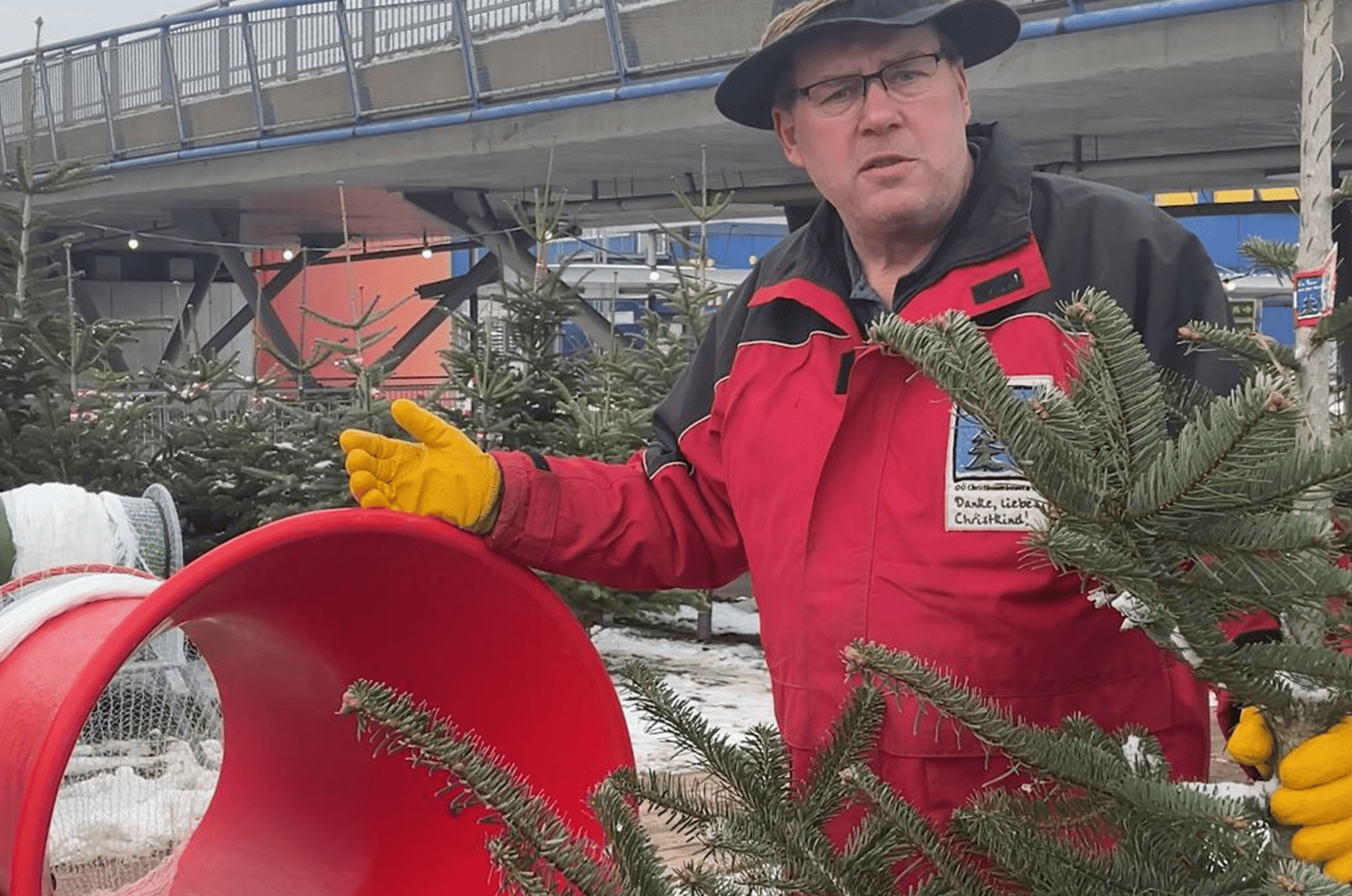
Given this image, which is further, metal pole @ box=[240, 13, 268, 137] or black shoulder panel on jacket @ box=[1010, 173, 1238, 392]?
metal pole @ box=[240, 13, 268, 137]

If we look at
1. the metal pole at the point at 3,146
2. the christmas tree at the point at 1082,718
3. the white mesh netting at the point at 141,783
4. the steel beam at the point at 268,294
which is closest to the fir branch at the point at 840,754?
the christmas tree at the point at 1082,718

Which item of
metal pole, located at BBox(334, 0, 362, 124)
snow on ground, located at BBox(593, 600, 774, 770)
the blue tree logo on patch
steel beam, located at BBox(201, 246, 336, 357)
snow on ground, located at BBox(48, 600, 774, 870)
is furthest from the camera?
steel beam, located at BBox(201, 246, 336, 357)

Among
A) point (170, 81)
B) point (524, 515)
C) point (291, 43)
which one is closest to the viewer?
point (524, 515)

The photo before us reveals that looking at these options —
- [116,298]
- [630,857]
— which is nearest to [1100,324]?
[630,857]

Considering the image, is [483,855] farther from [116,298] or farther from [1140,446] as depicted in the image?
[116,298]

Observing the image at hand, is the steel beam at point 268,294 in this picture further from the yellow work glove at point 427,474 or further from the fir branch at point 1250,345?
the fir branch at point 1250,345

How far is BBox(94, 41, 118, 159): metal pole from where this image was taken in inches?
716

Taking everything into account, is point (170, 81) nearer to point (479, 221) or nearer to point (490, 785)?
point (479, 221)

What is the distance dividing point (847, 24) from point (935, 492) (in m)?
0.72

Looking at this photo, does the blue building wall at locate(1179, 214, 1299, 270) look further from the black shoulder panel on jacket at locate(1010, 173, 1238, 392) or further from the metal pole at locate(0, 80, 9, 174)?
the black shoulder panel on jacket at locate(1010, 173, 1238, 392)

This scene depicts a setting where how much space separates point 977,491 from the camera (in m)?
2.17

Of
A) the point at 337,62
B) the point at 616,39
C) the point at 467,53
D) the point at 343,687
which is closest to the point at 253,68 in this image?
the point at 337,62

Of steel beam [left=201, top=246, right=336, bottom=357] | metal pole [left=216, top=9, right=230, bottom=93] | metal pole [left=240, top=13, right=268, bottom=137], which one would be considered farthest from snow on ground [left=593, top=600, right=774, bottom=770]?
steel beam [left=201, top=246, right=336, bottom=357]

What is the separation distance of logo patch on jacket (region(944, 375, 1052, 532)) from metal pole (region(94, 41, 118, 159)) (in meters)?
17.6
